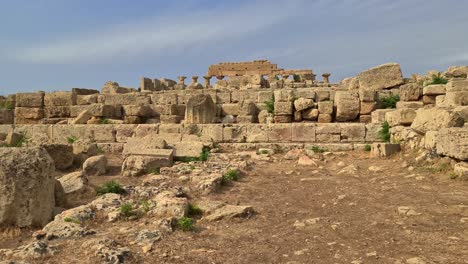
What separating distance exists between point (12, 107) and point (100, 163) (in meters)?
10.4

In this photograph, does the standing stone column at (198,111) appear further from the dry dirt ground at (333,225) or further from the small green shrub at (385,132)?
the small green shrub at (385,132)

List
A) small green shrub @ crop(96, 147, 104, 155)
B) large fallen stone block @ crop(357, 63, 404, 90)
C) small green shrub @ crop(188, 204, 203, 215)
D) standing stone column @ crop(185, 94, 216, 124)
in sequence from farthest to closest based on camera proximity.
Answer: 1. large fallen stone block @ crop(357, 63, 404, 90)
2. standing stone column @ crop(185, 94, 216, 124)
3. small green shrub @ crop(96, 147, 104, 155)
4. small green shrub @ crop(188, 204, 203, 215)

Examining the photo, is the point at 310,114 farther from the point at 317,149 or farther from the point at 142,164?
the point at 142,164

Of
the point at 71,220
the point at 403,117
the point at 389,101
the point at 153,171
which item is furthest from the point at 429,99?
the point at 71,220

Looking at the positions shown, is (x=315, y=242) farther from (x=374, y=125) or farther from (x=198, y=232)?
(x=374, y=125)

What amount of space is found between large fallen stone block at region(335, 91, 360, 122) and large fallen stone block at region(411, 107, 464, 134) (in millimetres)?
2434

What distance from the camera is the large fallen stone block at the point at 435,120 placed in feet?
27.2

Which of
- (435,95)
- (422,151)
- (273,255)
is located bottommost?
(273,255)

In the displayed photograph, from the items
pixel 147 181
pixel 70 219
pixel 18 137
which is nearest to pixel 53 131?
pixel 18 137

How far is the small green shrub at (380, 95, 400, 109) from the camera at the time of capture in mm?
12492

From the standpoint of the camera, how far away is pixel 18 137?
12.3 m

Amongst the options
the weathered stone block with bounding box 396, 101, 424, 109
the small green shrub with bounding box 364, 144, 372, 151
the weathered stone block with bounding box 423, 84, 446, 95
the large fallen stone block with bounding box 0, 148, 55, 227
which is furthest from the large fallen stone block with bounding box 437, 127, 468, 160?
the large fallen stone block with bounding box 0, 148, 55, 227

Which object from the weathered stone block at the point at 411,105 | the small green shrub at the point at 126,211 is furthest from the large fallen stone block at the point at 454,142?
the small green shrub at the point at 126,211

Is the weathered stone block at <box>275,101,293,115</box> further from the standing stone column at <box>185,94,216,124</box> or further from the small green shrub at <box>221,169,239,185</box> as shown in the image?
the small green shrub at <box>221,169,239,185</box>
